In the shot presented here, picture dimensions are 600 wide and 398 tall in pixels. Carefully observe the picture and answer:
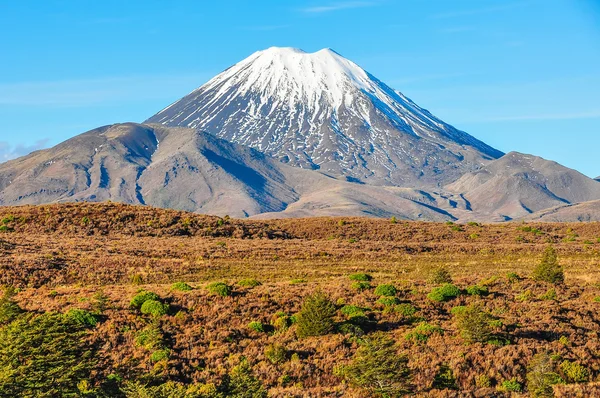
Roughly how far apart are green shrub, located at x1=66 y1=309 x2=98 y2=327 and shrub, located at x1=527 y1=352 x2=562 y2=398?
19217mm

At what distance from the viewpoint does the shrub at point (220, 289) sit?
3609 cm

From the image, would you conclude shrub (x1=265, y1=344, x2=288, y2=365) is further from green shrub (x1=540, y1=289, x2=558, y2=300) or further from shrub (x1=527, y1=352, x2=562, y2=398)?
green shrub (x1=540, y1=289, x2=558, y2=300)

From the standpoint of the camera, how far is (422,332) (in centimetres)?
3148

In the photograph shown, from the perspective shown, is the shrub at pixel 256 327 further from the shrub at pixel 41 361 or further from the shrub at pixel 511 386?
the shrub at pixel 511 386

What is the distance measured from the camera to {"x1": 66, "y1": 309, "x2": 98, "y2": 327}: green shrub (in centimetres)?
3063

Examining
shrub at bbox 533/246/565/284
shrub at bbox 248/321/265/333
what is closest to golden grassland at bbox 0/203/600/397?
shrub at bbox 248/321/265/333

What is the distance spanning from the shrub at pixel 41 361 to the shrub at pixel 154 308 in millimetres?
8314

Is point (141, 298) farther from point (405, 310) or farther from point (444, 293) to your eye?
point (444, 293)

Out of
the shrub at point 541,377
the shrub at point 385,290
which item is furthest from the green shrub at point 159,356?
the shrub at point 541,377

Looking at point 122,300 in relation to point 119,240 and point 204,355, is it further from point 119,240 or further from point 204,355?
point 119,240

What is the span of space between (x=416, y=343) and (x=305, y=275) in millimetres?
15554

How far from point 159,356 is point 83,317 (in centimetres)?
517

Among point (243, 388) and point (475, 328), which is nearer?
point (243, 388)

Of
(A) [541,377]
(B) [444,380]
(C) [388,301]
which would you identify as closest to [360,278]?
(C) [388,301]
